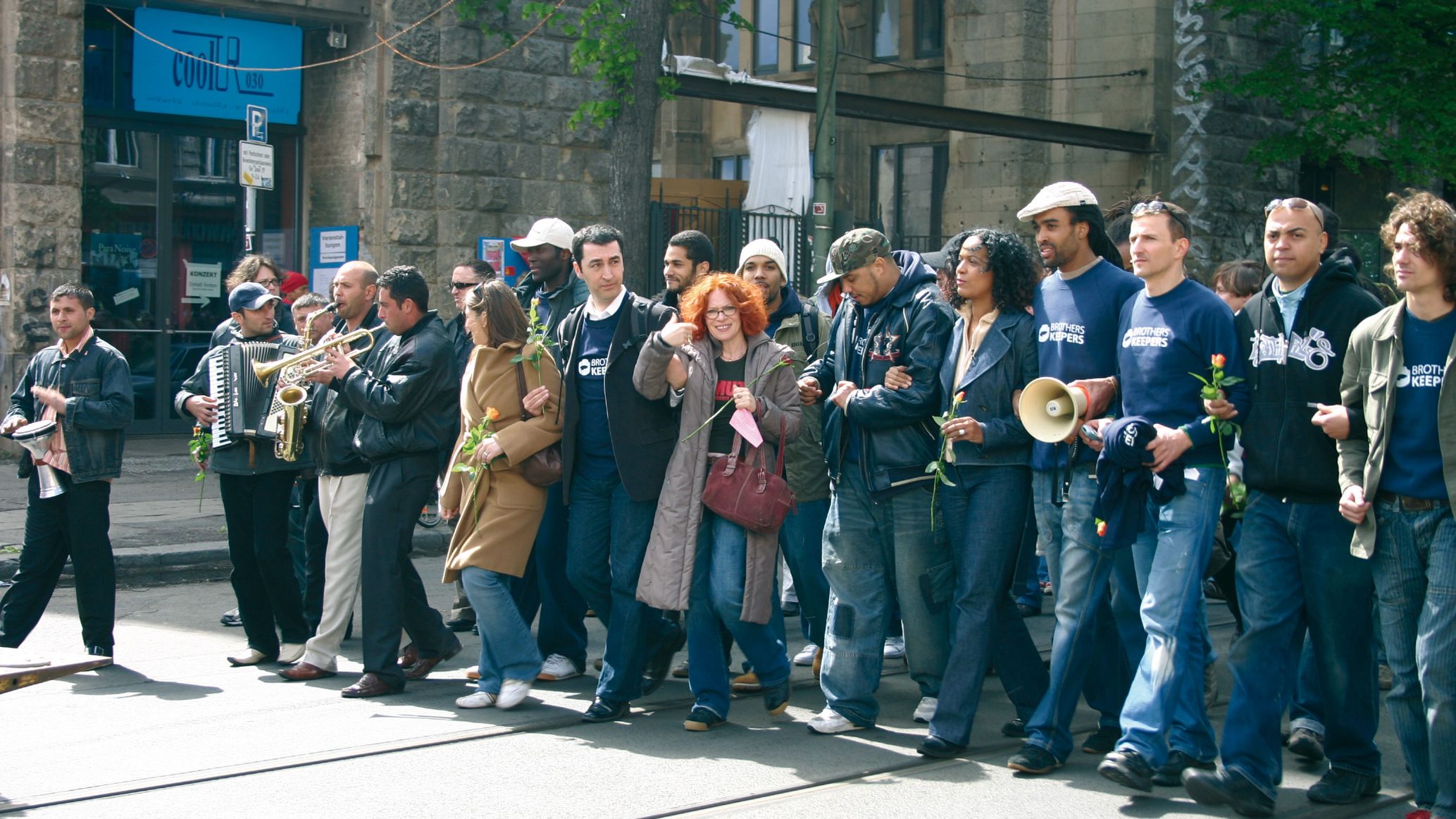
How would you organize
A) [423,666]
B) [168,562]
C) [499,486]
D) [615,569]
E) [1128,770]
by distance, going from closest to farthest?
1. [1128,770]
2. [615,569]
3. [499,486]
4. [423,666]
5. [168,562]

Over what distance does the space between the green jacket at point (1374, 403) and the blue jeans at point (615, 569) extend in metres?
2.92

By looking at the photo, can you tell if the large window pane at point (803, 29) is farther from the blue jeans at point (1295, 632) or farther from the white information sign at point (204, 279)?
the blue jeans at point (1295, 632)

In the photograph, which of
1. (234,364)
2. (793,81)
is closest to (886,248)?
(234,364)

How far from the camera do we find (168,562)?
10898mm

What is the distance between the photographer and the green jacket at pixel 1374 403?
4.96 m

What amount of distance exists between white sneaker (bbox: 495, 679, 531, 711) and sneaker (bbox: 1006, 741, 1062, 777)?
2.25m

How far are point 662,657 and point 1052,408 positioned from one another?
2.48 meters

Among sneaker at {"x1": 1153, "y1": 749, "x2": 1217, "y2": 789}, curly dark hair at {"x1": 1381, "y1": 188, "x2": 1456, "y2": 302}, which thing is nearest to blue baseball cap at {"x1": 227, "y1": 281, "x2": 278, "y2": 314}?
sneaker at {"x1": 1153, "y1": 749, "x2": 1217, "y2": 789}

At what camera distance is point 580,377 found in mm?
7102

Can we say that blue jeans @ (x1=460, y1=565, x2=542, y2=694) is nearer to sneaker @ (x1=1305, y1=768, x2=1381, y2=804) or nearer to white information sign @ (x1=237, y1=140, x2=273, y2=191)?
sneaker @ (x1=1305, y1=768, x2=1381, y2=804)

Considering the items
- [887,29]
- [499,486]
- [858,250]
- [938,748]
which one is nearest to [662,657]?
[499,486]

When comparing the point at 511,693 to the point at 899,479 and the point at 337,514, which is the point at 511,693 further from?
the point at 899,479

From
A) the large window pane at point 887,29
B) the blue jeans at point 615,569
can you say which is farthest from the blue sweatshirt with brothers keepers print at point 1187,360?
the large window pane at point 887,29

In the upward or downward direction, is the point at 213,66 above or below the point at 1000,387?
above
